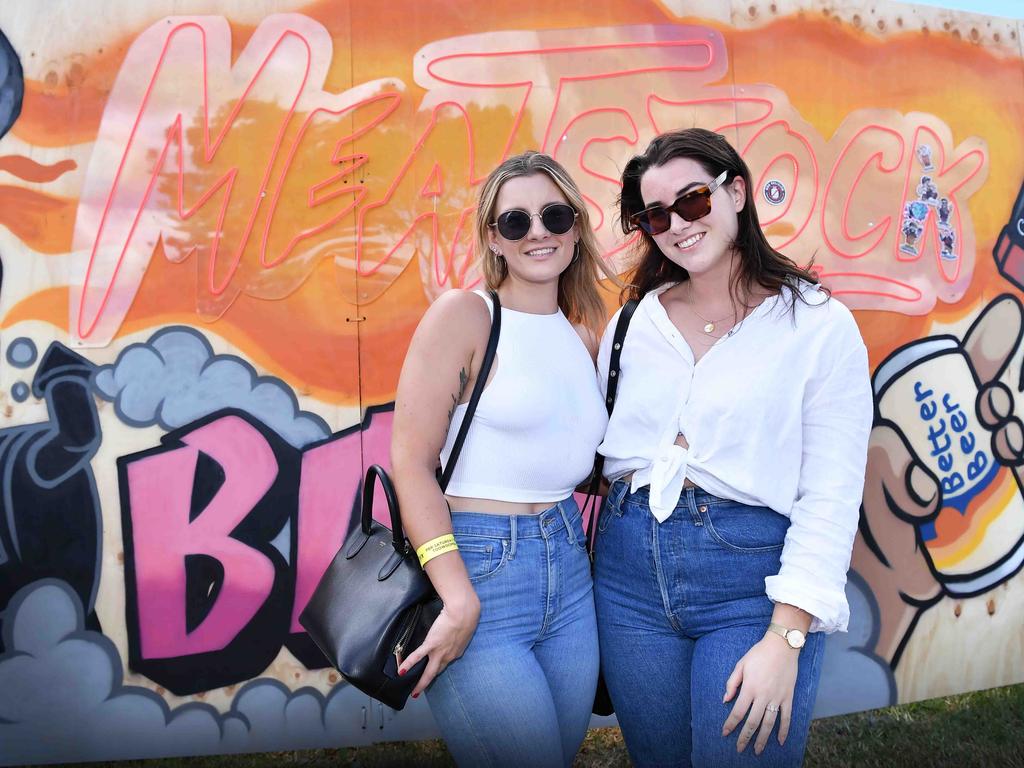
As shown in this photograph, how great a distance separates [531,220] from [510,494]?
0.76 meters

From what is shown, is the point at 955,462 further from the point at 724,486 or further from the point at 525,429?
the point at 525,429

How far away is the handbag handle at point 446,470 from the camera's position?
1.94m

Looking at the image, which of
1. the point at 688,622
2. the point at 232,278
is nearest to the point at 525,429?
the point at 688,622

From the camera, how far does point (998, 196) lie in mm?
4125

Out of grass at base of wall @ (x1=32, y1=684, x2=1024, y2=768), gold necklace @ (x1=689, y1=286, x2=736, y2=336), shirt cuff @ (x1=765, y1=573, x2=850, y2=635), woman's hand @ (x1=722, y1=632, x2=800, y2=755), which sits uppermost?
gold necklace @ (x1=689, y1=286, x2=736, y2=336)

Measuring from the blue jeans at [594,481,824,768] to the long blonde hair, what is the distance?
0.59 m

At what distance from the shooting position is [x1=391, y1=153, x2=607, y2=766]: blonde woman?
188 centimetres

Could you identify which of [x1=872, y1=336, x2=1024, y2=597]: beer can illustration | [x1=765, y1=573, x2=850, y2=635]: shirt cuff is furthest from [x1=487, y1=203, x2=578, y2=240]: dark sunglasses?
[x1=872, y1=336, x2=1024, y2=597]: beer can illustration

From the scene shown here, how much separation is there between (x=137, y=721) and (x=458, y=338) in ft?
8.54

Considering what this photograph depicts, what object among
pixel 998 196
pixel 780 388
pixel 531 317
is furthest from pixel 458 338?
pixel 998 196

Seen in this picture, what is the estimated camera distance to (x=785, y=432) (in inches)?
76.0

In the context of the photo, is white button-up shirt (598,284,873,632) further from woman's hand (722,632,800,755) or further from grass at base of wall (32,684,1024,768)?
grass at base of wall (32,684,1024,768)

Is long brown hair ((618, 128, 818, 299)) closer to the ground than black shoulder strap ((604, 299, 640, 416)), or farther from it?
farther from it

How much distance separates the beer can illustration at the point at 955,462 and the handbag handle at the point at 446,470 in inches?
106
